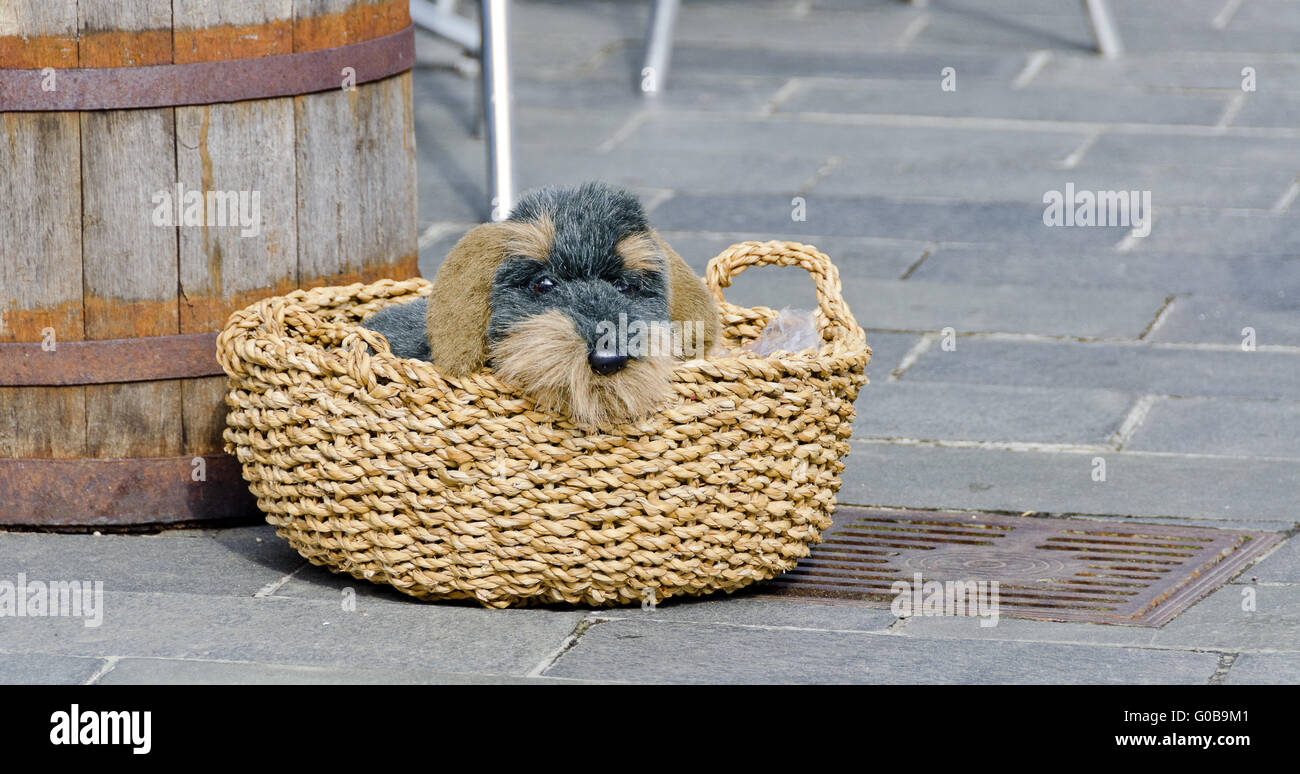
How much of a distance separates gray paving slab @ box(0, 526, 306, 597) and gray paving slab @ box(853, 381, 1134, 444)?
5.20 ft

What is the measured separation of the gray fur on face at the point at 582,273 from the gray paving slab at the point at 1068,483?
1.07 metres

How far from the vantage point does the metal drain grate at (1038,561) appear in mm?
3492

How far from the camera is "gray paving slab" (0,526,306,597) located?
11.9ft

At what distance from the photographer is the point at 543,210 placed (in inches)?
130

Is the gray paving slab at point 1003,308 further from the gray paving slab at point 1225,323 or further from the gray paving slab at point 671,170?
the gray paving slab at point 671,170

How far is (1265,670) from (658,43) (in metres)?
5.92

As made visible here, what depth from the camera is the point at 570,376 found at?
3150 millimetres

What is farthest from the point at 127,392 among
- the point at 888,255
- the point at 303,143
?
the point at 888,255

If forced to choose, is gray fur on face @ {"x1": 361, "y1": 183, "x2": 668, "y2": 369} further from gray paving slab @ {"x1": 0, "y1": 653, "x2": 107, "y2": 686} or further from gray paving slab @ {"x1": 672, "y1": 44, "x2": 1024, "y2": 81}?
gray paving slab @ {"x1": 672, "y1": 44, "x2": 1024, "y2": 81}

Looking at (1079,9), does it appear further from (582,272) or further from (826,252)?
(582,272)

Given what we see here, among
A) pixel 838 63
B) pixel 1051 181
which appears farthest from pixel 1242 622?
pixel 838 63

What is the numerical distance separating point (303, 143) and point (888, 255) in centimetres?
282

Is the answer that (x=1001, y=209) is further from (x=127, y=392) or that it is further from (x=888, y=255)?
(x=127, y=392)
